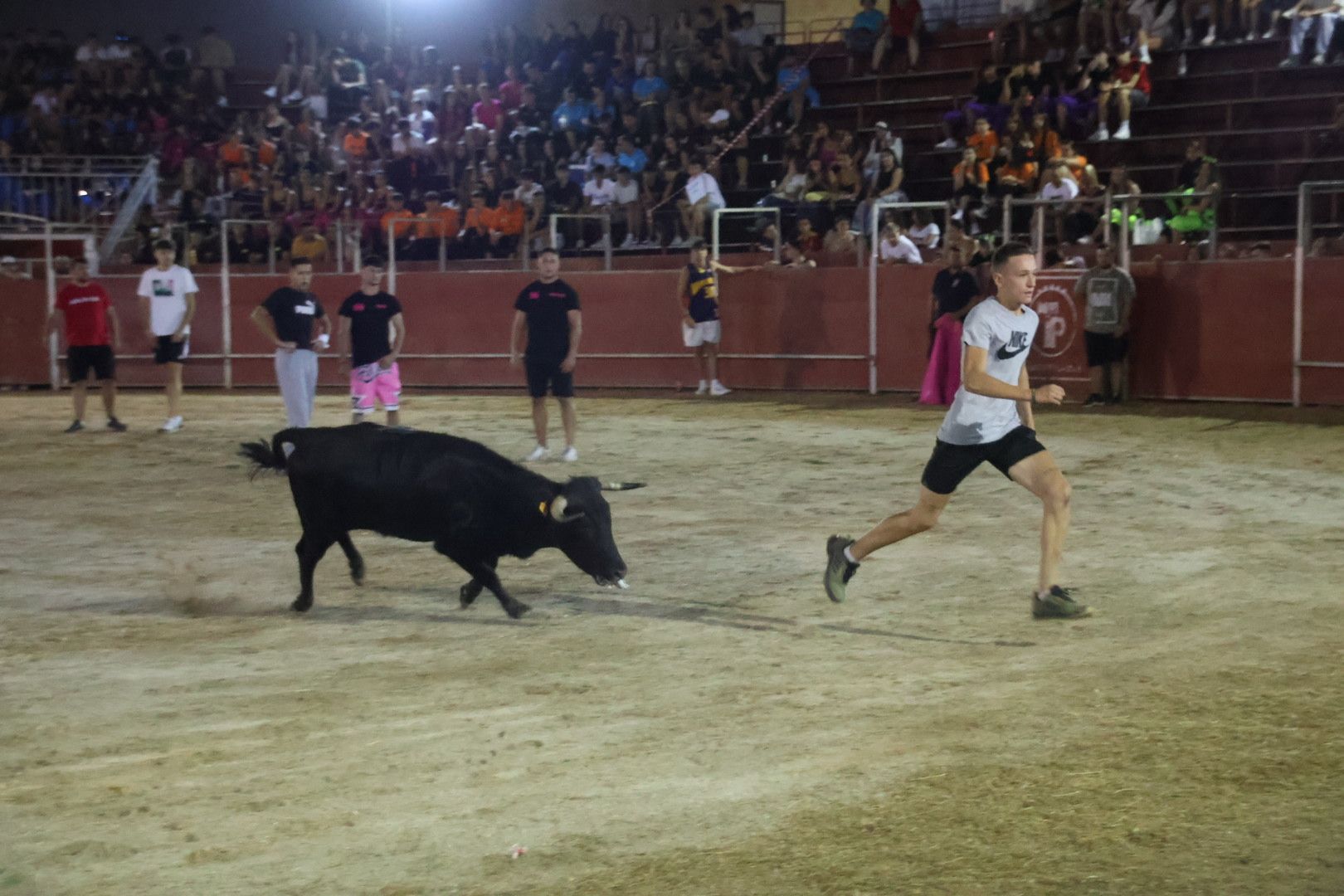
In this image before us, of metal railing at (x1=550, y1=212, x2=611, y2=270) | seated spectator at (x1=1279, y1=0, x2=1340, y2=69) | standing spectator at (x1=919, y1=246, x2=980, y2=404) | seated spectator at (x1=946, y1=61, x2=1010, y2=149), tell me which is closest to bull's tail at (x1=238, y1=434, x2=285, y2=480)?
standing spectator at (x1=919, y1=246, x2=980, y2=404)

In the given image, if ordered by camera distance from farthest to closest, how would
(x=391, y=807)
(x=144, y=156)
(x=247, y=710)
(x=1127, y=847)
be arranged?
1. (x=144, y=156)
2. (x=247, y=710)
3. (x=391, y=807)
4. (x=1127, y=847)

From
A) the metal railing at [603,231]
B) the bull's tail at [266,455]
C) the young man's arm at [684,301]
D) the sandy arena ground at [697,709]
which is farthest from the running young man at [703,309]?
the bull's tail at [266,455]

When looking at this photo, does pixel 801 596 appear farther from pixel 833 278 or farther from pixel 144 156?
pixel 144 156

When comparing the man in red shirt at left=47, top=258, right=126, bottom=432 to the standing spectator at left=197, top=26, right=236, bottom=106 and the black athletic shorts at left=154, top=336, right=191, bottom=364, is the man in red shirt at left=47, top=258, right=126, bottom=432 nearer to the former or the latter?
the black athletic shorts at left=154, top=336, right=191, bottom=364

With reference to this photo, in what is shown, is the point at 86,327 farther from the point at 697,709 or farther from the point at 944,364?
the point at 697,709

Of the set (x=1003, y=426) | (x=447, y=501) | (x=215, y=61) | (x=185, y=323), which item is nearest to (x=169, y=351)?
(x=185, y=323)

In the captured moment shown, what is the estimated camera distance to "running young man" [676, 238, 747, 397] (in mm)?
20344

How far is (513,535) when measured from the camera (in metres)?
7.91

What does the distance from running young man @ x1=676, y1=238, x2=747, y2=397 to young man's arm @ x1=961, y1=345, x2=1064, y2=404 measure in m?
13.0

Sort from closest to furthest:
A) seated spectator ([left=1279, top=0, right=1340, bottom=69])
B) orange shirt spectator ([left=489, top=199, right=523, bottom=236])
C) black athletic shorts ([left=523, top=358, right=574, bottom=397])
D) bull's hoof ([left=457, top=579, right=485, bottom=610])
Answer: bull's hoof ([left=457, top=579, right=485, bottom=610]), black athletic shorts ([left=523, top=358, right=574, bottom=397]), seated spectator ([left=1279, top=0, right=1340, bottom=69]), orange shirt spectator ([left=489, top=199, right=523, bottom=236])

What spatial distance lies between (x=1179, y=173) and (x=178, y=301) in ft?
39.5

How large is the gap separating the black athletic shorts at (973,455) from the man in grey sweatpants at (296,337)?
24.5 ft

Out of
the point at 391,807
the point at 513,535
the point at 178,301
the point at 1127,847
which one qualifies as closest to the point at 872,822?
the point at 1127,847

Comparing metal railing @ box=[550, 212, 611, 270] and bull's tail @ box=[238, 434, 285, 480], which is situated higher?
metal railing @ box=[550, 212, 611, 270]
